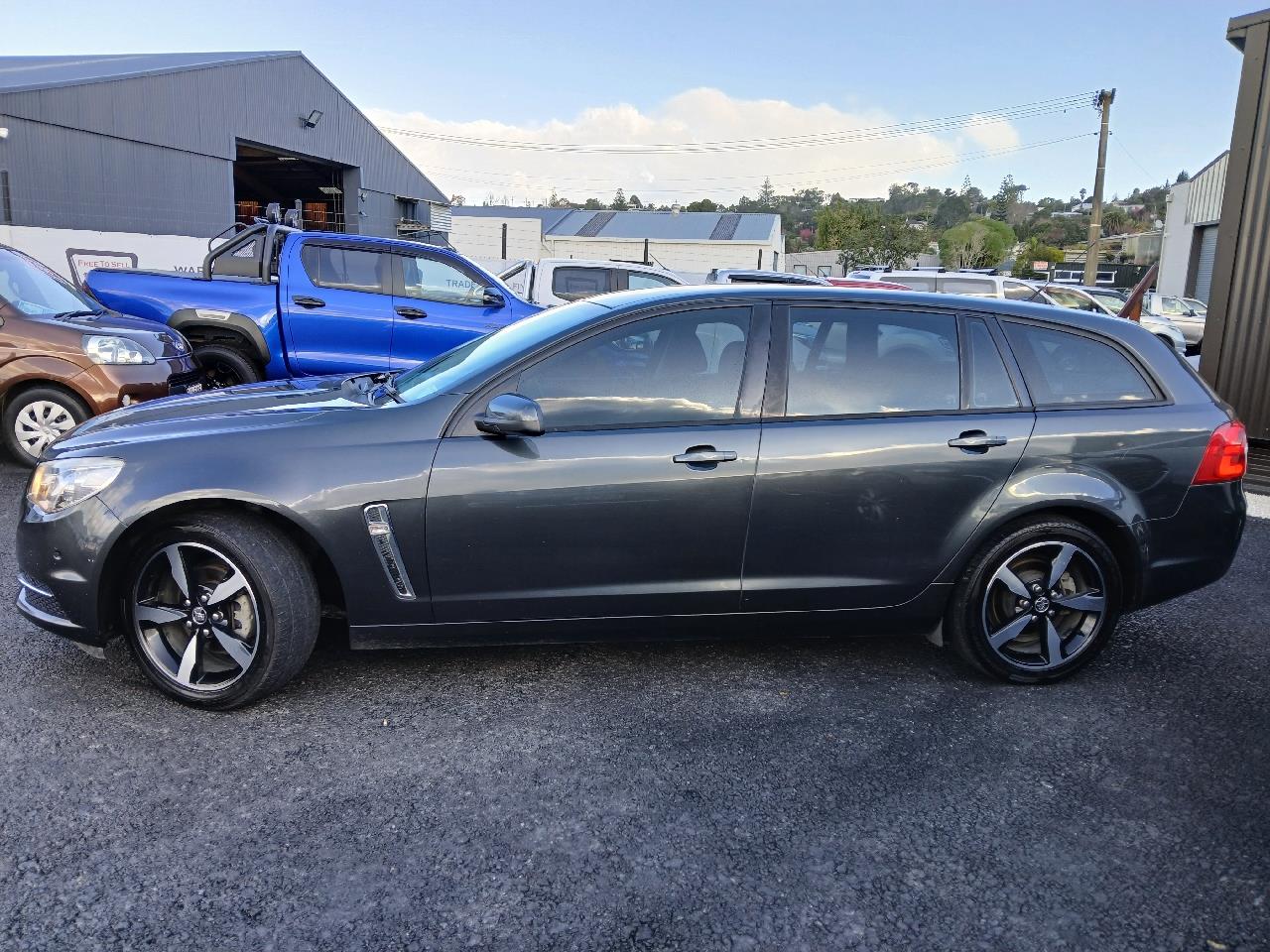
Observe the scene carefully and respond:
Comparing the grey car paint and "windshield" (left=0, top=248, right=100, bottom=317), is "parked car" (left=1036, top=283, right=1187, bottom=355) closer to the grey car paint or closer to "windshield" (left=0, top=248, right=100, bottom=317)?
the grey car paint

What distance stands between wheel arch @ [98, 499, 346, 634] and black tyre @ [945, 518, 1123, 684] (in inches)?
95.4

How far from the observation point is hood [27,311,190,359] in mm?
7180

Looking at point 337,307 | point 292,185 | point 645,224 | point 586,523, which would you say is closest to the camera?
point 586,523

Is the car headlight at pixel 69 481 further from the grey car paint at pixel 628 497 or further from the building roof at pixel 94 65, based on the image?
the building roof at pixel 94 65

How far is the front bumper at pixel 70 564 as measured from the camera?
3404mm

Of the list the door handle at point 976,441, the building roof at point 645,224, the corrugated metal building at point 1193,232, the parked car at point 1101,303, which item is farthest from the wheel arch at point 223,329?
the building roof at point 645,224

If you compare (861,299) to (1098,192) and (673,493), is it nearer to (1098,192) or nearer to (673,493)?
(673,493)

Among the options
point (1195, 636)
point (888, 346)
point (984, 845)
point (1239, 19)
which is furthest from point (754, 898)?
point (1239, 19)

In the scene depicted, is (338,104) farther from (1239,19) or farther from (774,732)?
(774,732)

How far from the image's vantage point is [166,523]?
3.45 meters

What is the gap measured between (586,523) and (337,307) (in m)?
6.36

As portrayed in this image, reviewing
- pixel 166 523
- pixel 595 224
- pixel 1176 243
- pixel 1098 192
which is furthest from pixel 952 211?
pixel 166 523

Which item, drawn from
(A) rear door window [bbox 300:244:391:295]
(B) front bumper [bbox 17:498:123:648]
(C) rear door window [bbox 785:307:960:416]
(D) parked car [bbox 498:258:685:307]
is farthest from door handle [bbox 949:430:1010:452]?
(D) parked car [bbox 498:258:685:307]

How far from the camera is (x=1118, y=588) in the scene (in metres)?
Result: 3.96
